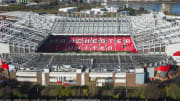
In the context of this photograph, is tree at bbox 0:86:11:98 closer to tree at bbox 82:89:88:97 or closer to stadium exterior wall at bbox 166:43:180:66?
tree at bbox 82:89:88:97

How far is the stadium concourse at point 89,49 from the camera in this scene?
12125mm

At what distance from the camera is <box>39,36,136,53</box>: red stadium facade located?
20844 millimetres

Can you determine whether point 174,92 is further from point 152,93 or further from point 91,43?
point 91,43

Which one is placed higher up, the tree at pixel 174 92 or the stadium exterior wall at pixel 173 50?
the stadium exterior wall at pixel 173 50

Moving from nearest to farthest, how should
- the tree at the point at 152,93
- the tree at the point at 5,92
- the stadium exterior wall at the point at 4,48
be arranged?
the tree at the point at 152,93 < the tree at the point at 5,92 < the stadium exterior wall at the point at 4,48

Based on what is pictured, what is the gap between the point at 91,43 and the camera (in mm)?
21281

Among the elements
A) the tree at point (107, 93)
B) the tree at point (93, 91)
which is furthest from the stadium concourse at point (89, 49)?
the tree at point (107, 93)

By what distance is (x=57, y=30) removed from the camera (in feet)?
70.4

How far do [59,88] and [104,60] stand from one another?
3.63 metres

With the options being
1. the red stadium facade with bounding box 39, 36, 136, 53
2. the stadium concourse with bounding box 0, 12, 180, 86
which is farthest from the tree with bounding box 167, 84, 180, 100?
the red stadium facade with bounding box 39, 36, 136, 53

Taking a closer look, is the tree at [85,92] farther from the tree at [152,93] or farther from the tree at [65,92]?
the tree at [152,93]

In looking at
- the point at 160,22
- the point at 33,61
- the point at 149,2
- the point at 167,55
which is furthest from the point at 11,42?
the point at 149,2

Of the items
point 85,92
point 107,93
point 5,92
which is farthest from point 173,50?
point 5,92

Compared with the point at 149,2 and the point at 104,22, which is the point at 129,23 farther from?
the point at 149,2
